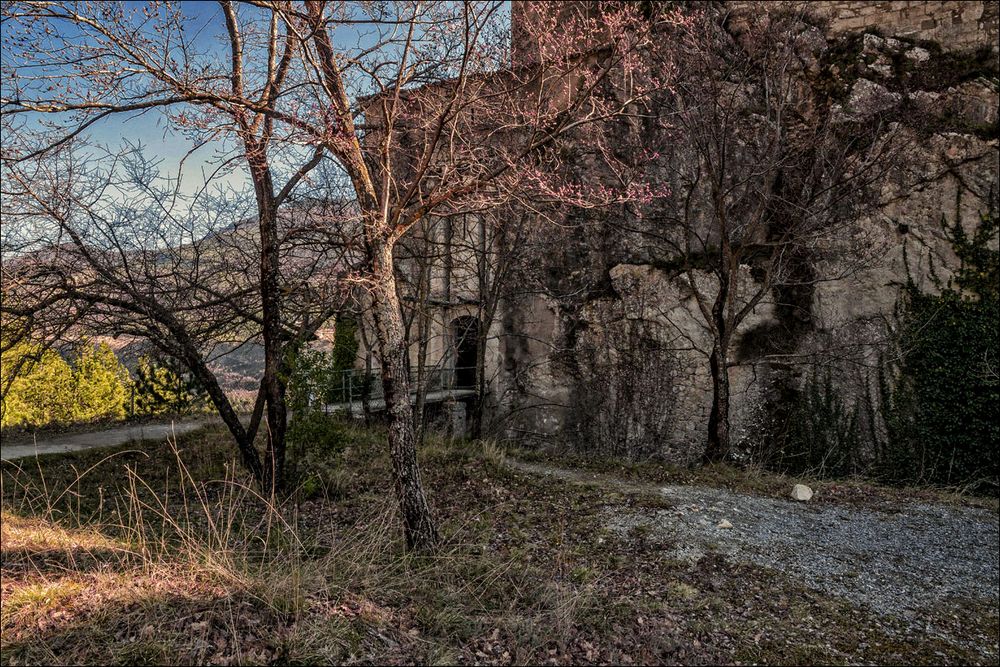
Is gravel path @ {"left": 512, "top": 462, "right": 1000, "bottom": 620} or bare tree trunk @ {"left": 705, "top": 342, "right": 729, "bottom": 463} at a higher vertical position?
bare tree trunk @ {"left": 705, "top": 342, "right": 729, "bottom": 463}

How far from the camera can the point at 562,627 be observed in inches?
161

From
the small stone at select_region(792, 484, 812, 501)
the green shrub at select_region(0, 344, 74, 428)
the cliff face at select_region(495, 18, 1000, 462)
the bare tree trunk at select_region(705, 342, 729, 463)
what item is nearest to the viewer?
the small stone at select_region(792, 484, 812, 501)

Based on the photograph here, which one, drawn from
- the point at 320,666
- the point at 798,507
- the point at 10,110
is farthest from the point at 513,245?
the point at 320,666

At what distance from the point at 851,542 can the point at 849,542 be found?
2cm

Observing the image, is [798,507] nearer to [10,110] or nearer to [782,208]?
[782,208]

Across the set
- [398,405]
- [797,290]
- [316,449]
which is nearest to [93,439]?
[316,449]

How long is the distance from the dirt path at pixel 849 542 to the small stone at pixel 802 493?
0.10 meters

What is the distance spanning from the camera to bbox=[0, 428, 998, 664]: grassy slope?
3.40 meters

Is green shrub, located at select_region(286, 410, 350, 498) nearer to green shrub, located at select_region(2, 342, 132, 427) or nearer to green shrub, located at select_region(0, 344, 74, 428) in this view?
green shrub, located at select_region(2, 342, 132, 427)

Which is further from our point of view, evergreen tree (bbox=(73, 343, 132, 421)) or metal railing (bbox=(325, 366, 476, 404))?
evergreen tree (bbox=(73, 343, 132, 421))

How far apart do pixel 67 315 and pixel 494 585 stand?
4955 millimetres

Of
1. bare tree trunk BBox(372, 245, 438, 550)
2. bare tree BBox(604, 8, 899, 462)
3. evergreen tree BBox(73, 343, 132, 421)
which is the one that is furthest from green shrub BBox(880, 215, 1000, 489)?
evergreen tree BBox(73, 343, 132, 421)

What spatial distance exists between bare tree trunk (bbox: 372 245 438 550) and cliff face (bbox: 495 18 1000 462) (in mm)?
6577

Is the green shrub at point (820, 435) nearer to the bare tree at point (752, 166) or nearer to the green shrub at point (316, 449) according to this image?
the bare tree at point (752, 166)
